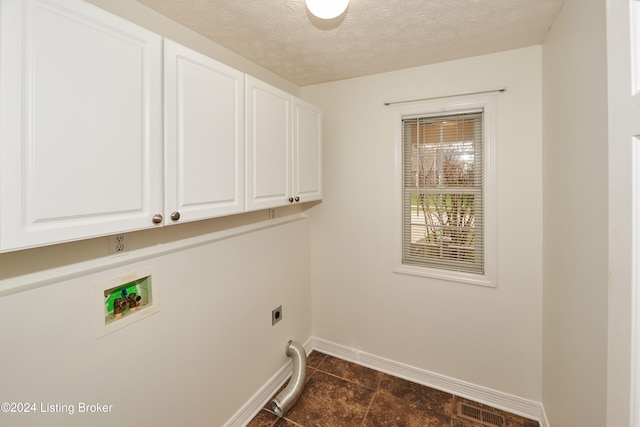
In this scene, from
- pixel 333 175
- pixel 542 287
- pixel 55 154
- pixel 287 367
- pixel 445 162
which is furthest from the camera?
pixel 333 175

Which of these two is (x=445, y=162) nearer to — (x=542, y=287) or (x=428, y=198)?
(x=428, y=198)

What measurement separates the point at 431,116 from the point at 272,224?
151cm

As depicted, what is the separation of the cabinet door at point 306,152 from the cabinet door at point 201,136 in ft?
1.78

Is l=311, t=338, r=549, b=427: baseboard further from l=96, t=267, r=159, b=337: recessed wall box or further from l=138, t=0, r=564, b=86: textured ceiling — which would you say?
l=138, t=0, r=564, b=86: textured ceiling

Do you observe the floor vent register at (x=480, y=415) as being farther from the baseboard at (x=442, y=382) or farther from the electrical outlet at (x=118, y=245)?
the electrical outlet at (x=118, y=245)

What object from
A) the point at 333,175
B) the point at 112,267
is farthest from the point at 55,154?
the point at 333,175

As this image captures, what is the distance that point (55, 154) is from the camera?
820mm

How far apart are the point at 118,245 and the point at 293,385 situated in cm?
158

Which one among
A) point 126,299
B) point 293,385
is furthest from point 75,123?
point 293,385

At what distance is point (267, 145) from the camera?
170cm

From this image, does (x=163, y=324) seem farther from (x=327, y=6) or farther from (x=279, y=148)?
(x=327, y=6)

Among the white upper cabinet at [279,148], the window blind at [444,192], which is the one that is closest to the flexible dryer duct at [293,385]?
the window blind at [444,192]

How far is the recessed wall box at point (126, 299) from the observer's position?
3.73 ft

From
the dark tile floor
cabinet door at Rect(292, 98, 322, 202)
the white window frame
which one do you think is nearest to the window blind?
the white window frame
